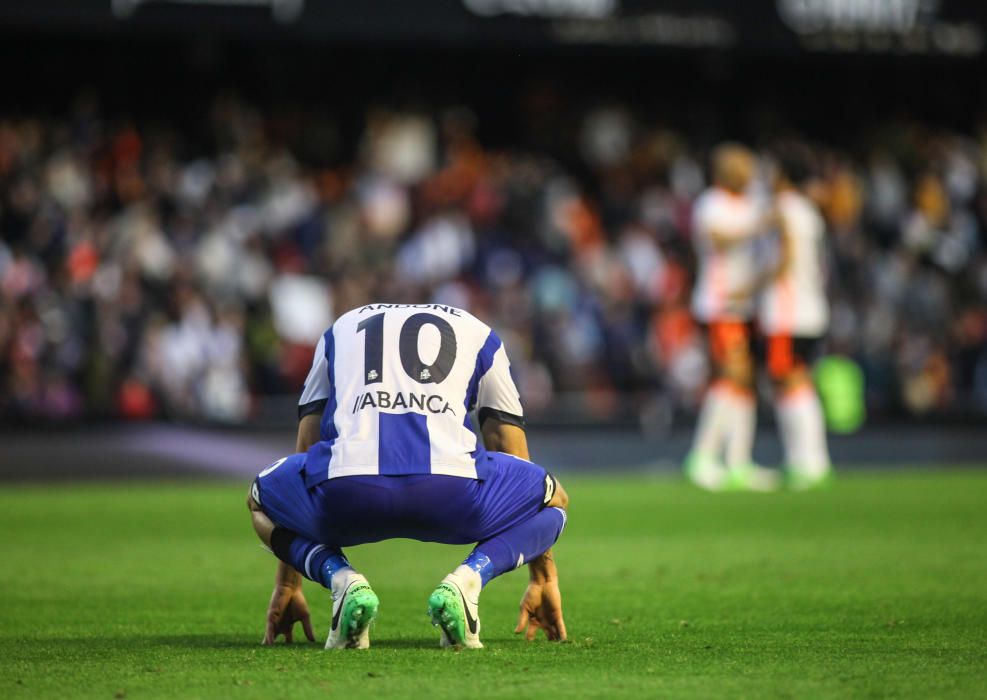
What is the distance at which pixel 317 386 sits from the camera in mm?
5566

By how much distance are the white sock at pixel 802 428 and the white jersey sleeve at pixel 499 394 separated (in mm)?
7908

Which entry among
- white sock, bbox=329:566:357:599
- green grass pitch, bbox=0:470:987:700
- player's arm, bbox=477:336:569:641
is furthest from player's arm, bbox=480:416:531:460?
white sock, bbox=329:566:357:599

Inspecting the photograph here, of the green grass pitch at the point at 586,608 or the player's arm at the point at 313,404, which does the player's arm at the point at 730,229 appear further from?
the player's arm at the point at 313,404

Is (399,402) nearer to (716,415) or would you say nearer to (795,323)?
(716,415)

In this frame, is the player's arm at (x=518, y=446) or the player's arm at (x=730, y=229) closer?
the player's arm at (x=518, y=446)

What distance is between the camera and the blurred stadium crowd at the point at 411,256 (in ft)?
52.7

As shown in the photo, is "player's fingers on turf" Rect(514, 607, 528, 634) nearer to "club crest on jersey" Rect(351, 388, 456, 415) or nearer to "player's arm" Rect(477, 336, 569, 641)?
"player's arm" Rect(477, 336, 569, 641)

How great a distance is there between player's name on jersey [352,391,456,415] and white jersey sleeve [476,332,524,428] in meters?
0.28

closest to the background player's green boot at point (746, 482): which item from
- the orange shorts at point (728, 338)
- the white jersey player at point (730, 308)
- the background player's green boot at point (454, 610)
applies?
the white jersey player at point (730, 308)

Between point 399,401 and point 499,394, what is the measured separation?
1.44 feet

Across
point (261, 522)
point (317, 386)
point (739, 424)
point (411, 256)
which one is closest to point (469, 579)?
point (261, 522)

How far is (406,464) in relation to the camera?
5.15 meters

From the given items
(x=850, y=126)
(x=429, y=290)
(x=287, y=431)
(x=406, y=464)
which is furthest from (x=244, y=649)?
(x=850, y=126)

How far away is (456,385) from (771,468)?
1150 cm
